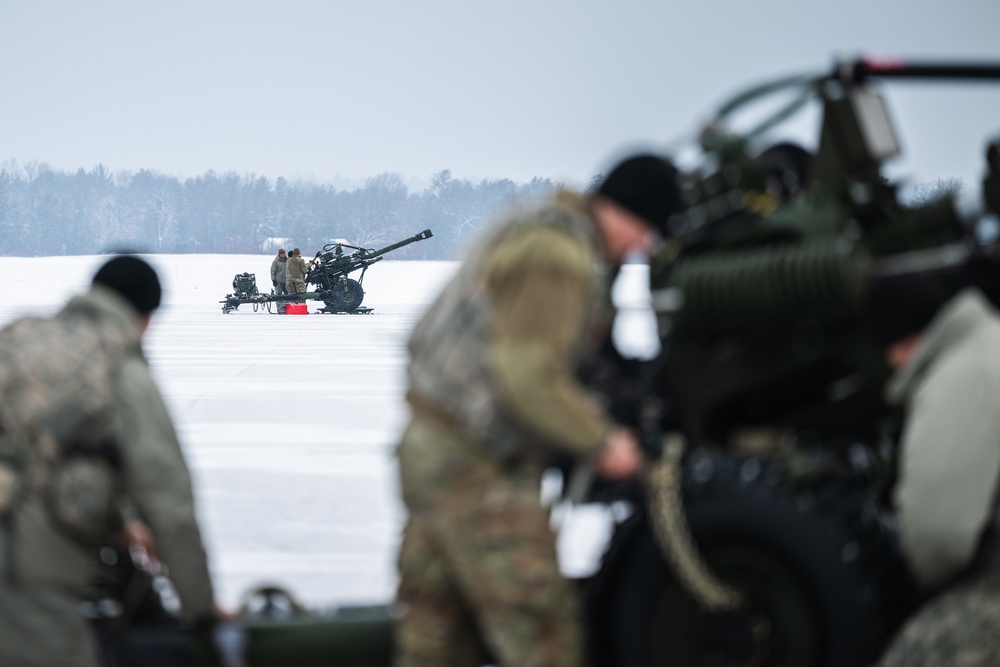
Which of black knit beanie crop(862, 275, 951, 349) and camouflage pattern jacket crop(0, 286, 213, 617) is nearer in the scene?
black knit beanie crop(862, 275, 951, 349)

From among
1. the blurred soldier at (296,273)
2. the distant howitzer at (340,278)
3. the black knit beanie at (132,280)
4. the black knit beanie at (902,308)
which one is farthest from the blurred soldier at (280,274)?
the black knit beanie at (902,308)

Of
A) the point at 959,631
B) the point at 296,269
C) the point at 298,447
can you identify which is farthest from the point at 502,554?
the point at 296,269

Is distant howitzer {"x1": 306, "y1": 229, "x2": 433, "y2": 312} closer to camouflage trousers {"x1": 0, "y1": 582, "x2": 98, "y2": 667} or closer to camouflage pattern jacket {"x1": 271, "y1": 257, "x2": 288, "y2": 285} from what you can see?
camouflage pattern jacket {"x1": 271, "y1": 257, "x2": 288, "y2": 285}

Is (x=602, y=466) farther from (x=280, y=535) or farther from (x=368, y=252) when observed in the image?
(x=368, y=252)

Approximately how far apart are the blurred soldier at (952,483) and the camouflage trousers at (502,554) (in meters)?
0.70

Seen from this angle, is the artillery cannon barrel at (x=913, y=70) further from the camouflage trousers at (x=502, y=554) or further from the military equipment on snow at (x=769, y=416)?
the camouflage trousers at (x=502, y=554)

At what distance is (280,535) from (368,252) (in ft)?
72.9

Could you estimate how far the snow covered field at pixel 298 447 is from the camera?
17.4 ft

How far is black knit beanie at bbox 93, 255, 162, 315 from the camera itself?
3324mm

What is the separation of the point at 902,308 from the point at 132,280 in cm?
192

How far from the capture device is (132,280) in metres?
3.33

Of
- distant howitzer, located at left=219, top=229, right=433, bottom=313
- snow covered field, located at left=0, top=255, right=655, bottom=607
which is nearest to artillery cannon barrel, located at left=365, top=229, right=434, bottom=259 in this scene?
distant howitzer, located at left=219, top=229, right=433, bottom=313

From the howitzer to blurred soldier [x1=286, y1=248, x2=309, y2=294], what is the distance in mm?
24408

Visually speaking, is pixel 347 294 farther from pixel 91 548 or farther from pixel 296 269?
pixel 91 548
